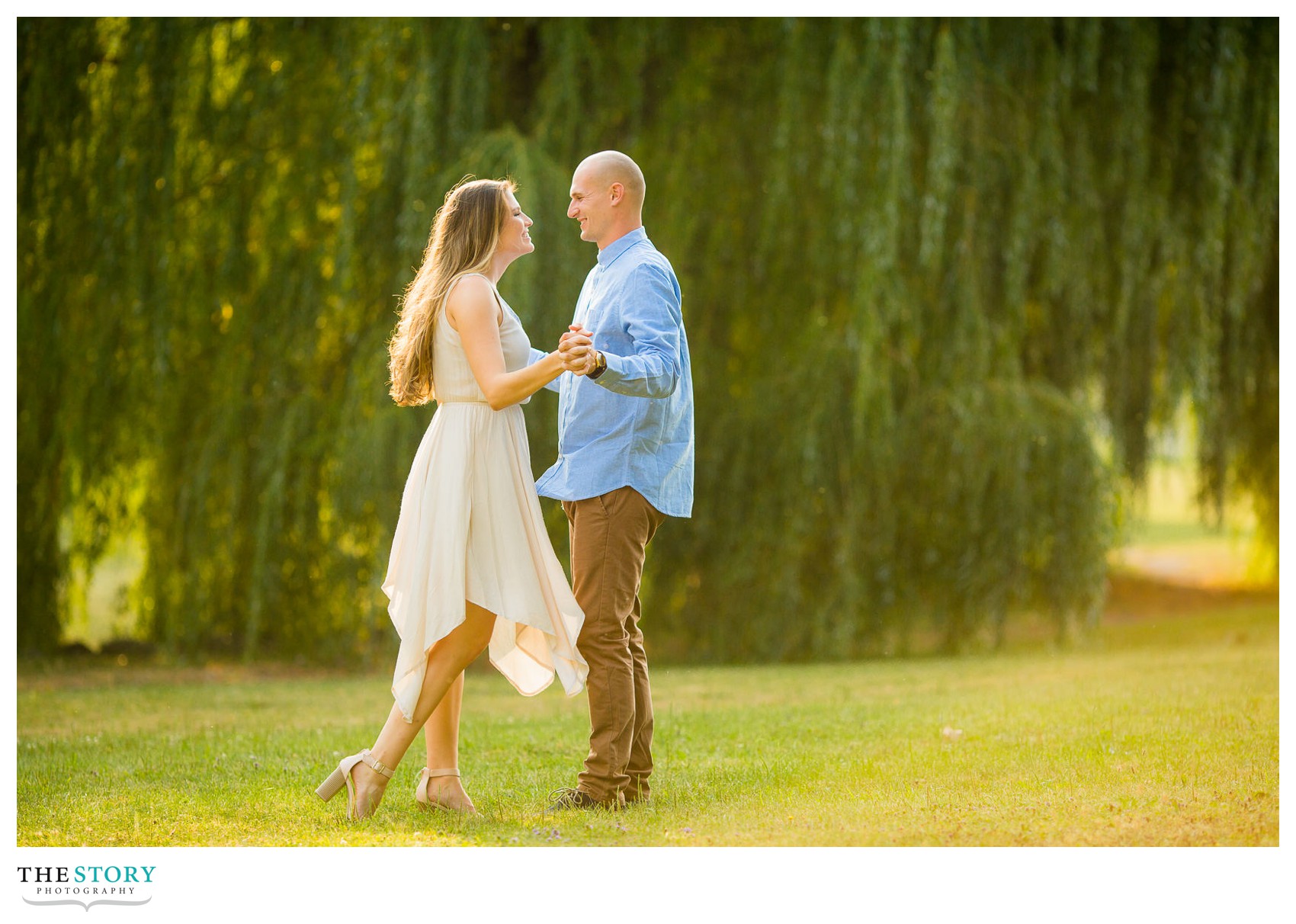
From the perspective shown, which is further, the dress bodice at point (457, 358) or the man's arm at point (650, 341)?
the dress bodice at point (457, 358)

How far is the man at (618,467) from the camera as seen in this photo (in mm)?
3418

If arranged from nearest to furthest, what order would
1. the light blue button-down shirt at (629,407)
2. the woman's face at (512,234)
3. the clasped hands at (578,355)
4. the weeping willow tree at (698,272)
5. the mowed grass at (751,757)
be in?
the clasped hands at (578,355) < the mowed grass at (751,757) < the light blue button-down shirt at (629,407) < the woman's face at (512,234) < the weeping willow tree at (698,272)

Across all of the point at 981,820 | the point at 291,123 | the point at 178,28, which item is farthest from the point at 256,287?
the point at 981,820

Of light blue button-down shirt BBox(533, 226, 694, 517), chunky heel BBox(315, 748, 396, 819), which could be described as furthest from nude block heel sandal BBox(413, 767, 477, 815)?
light blue button-down shirt BBox(533, 226, 694, 517)

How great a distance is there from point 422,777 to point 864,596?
3.87 metres

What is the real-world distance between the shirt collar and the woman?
235mm

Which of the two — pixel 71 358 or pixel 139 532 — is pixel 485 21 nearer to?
pixel 71 358

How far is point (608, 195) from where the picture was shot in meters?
3.57

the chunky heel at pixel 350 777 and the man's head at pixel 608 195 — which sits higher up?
the man's head at pixel 608 195

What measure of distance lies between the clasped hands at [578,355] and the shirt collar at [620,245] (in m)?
0.47

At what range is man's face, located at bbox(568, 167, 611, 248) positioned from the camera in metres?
3.57

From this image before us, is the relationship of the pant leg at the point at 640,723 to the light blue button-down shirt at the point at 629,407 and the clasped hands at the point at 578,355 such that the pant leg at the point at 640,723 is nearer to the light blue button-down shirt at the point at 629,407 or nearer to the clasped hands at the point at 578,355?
the light blue button-down shirt at the point at 629,407
